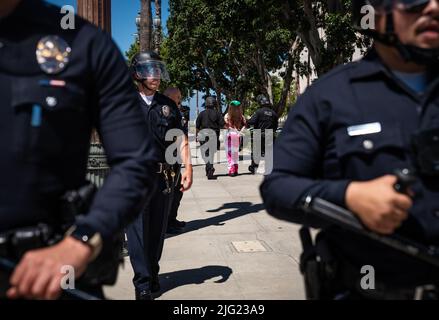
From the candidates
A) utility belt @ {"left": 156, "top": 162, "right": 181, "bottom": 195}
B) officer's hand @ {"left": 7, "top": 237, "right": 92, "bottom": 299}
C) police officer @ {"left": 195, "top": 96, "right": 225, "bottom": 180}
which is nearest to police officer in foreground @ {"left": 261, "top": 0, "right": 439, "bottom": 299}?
officer's hand @ {"left": 7, "top": 237, "right": 92, "bottom": 299}

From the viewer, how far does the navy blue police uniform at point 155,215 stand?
4348 mm

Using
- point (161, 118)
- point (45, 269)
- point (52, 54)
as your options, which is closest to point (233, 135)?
point (161, 118)

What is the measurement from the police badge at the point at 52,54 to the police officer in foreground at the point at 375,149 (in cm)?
79

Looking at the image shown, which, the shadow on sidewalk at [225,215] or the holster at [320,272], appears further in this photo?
the shadow on sidewalk at [225,215]

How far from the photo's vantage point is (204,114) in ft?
43.2

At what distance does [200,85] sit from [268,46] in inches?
878

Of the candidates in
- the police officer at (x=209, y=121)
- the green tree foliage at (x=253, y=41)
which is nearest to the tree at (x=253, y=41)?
the green tree foliage at (x=253, y=41)

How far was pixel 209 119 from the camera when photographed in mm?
13188

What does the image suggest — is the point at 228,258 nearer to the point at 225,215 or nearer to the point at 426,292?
the point at 225,215

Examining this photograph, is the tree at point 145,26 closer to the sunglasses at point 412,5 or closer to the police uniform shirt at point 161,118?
the police uniform shirt at point 161,118

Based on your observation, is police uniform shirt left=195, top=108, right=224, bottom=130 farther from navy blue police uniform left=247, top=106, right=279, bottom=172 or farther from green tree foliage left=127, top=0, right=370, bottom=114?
green tree foliage left=127, top=0, right=370, bottom=114

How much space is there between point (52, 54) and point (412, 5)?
117 cm

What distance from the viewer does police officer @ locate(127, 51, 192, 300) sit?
14.3ft
